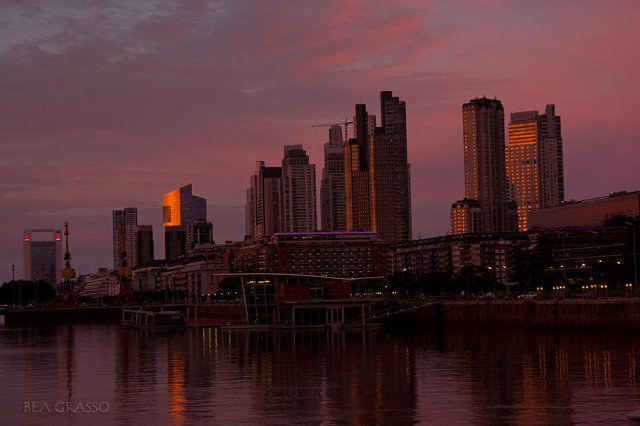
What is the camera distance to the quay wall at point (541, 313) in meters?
103

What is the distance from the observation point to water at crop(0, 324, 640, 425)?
4331 cm

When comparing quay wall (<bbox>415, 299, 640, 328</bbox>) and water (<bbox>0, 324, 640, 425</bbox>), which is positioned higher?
quay wall (<bbox>415, 299, 640, 328</bbox>)

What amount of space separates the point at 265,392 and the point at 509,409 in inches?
529

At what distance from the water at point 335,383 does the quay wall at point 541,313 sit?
24.6ft

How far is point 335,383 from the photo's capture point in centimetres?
5609

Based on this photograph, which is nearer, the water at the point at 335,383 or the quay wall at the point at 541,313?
the water at the point at 335,383

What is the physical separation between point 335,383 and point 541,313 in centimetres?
6546

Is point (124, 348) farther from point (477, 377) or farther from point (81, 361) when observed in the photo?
point (477, 377)

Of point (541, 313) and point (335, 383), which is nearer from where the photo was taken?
point (335, 383)

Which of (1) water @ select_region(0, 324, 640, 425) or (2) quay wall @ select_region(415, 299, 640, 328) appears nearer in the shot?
(1) water @ select_region(0, 324, 640, 425)

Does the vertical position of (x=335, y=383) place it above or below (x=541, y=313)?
below

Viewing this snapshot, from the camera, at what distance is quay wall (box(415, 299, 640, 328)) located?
339 feet

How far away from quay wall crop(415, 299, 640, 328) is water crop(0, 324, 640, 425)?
749cm

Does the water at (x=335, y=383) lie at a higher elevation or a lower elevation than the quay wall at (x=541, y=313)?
lower
